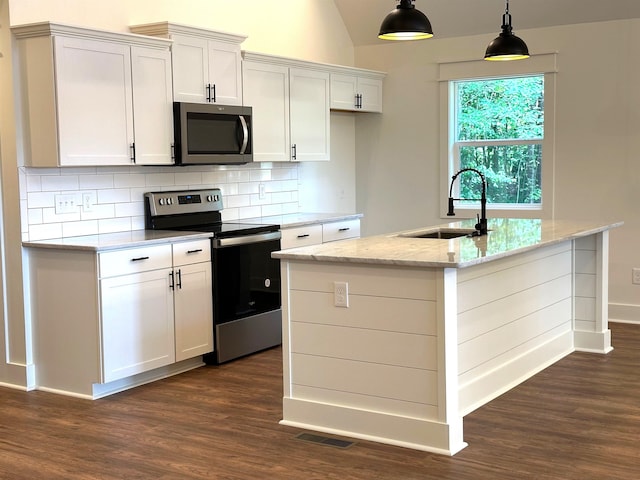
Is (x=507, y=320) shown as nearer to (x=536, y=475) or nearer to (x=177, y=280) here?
(x=536, y=475)

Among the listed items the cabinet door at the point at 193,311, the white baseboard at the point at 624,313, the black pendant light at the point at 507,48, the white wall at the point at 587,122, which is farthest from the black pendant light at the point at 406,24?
the white baseboard at the point at 624,313

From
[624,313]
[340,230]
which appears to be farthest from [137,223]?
[624,313]

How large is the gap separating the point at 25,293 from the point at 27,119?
1.02 metres

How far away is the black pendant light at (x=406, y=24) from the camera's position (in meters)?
4.38

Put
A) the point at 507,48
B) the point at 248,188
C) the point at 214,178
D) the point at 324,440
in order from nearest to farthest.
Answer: the point at 324,440, the point at 507,48, the point at 214,178, the point at 248,188

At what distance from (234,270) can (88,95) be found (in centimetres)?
147

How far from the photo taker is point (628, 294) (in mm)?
6746

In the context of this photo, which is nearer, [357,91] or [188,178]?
[188,178]

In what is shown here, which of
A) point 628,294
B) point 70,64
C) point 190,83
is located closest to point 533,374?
point 628,294

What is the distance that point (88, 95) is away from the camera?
192 inches

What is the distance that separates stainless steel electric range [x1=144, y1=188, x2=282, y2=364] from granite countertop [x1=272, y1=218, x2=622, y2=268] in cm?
120

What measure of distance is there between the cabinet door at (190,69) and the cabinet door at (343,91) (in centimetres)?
166

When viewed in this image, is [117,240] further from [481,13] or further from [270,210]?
[481,13]

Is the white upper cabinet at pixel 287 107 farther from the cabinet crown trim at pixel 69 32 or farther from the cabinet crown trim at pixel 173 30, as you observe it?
the cabinet crown trim at pixel 69 32
